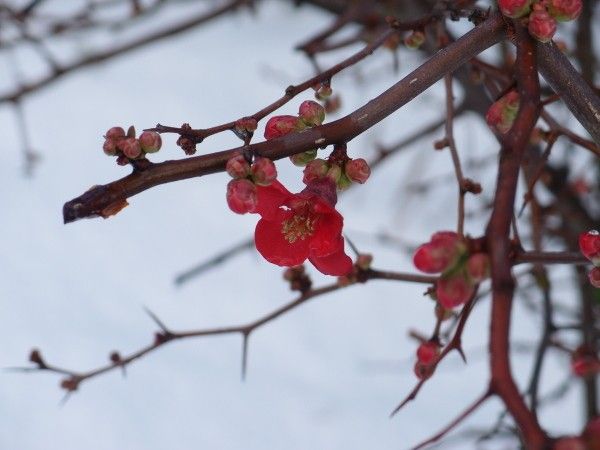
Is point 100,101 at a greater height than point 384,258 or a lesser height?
greater

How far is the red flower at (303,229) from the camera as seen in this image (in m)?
0.58

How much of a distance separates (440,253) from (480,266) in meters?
0.02

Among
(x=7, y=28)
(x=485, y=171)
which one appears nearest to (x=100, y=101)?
(x=7, y=28)

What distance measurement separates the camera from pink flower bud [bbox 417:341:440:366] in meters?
0.73

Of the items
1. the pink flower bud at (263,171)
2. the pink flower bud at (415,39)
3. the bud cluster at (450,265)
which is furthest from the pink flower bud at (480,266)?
→ the pink flower bud at (415,39)

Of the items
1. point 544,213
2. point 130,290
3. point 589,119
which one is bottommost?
point 589,119

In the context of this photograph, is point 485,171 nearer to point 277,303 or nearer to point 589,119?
point 277,303

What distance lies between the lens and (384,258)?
206 cm

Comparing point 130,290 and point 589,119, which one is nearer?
point 589,119

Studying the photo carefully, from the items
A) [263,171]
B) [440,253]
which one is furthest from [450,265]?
[263,171]

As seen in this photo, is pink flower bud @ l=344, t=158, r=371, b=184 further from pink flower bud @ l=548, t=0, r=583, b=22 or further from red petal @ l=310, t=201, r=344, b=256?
pink flower bud @ l=548, t=0, r=583, b=22

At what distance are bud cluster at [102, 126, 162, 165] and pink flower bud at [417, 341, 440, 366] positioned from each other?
336 millimetres

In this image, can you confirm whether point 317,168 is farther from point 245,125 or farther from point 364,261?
point 364,261

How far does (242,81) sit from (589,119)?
5.58 ft
